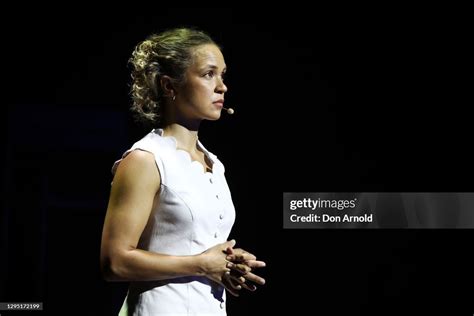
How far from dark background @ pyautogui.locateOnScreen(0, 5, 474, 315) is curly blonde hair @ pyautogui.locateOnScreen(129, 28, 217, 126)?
1580 millimetres

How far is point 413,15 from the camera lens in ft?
11.4

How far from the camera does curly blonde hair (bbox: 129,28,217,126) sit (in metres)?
1.67

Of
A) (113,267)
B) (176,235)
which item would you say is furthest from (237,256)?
(113,267)

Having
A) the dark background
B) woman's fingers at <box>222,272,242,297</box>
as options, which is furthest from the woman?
the dark background

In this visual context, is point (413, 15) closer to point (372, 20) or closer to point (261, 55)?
point (372, 20)

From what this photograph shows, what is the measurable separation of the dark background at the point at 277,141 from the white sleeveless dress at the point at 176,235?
68.1 inches

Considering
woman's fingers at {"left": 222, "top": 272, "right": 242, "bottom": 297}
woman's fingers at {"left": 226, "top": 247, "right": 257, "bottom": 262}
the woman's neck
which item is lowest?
woman's fingers at {"left": 222, "top": 272, "right": 242, "bottom": 297}

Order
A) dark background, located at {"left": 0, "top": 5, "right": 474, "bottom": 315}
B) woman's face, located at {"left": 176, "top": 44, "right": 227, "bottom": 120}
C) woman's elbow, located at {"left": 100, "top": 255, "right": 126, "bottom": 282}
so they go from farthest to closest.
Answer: dark background, located at {"left": 0, "top": 5, "right": 474, "bottom": 315}, woman's face, located at {"left": 176, "top": 44, "right": 227, "bottom": 120}, woman's elbow, located at {"left": 100, "top": 255, "right": 126, "bottom": 282}

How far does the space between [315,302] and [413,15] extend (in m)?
1.47

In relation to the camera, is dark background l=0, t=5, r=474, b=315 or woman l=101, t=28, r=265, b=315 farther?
dark background l=0, t=5, r=474, b=315

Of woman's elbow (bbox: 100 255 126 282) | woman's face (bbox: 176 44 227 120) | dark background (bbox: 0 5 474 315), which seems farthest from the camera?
dark background (bbox: 0 5 474 315)

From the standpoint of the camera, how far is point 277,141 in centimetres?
338

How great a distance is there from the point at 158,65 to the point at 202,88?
13cm

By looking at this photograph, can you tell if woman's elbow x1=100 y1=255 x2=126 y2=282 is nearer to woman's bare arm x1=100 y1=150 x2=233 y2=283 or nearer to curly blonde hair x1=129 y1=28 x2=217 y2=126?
woman's bare arm x1=100 y1=150 x2=233 y2=283
